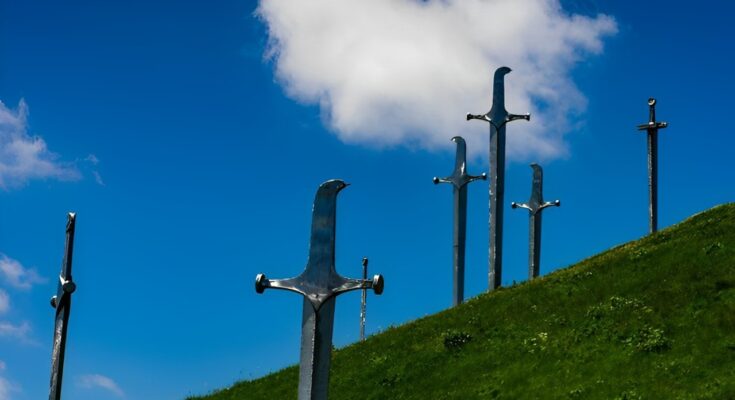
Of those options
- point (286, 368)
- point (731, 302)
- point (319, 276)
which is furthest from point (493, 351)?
point (319, 276)

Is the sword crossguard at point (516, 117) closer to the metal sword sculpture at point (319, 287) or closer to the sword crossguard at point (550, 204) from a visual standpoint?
the sword crossguard at point (550, 204)

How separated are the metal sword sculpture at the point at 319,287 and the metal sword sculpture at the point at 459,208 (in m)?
28.9

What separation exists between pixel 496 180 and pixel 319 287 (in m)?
26.3

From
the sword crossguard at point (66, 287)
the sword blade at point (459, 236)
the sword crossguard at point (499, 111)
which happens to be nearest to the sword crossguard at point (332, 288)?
the sword crossguard at point (66, 287)

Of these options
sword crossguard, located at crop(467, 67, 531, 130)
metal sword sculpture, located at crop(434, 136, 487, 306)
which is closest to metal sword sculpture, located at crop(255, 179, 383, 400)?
sword crossguard, located at crop(467, 67, 531, 130)

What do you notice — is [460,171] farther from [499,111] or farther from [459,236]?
[499,111]

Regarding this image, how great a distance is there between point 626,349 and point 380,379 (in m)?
8.30

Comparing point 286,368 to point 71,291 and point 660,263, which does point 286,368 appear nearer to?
point 660,263

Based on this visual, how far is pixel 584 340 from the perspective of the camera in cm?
2891

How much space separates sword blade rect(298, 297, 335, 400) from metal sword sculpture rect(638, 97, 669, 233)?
29050 mm

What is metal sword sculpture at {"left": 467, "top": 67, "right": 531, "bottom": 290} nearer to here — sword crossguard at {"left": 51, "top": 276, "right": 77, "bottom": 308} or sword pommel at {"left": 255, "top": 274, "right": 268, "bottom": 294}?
sword crossguard at {"left": 51, "top": 276, "right": 77, "bottom": 308}

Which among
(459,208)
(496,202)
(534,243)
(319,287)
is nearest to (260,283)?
(319,287)

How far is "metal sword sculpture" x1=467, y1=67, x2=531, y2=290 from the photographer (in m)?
39.2

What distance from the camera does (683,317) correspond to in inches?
1116
